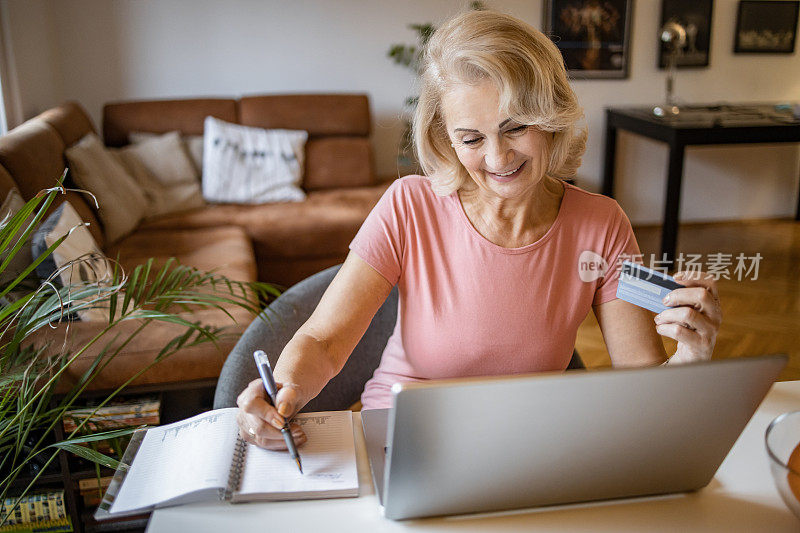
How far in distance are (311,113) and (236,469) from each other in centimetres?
331

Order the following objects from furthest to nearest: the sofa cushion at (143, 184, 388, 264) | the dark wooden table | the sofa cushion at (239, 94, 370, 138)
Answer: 1. the sofa cushion at (239, 94, 370, 138)
2. the dark wooden table
3. the sofa cushion at (143, 184, 388, 264)

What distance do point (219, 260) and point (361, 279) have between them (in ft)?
5.47

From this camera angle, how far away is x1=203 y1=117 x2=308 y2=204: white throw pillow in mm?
3721

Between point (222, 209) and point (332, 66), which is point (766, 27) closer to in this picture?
point (332, 66)

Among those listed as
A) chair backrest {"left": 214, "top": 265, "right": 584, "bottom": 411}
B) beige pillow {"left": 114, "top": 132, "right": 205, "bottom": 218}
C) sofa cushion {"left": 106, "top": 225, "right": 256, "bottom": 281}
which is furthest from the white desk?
beige pillow {"left": 114, "top": 132, "right": 205, "bottom": 218}

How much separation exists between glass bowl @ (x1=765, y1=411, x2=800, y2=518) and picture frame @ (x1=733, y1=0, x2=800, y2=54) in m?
4.58

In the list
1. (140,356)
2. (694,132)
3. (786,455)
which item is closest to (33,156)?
(140,356)

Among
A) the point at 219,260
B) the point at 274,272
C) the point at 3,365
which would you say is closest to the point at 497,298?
the point at 3,365

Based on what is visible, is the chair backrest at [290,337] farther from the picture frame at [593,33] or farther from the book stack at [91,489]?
the picture frame at [593,33]

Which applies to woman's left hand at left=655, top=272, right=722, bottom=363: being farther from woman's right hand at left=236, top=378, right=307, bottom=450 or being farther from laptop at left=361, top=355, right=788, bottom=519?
woman's right hand at left=236, top=378, right=307, bottom=450

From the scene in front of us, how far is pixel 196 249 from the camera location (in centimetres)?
303

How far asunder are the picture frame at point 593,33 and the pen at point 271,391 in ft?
12.8

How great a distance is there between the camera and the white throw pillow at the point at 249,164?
372 centimetres

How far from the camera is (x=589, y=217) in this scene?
4.50ft
